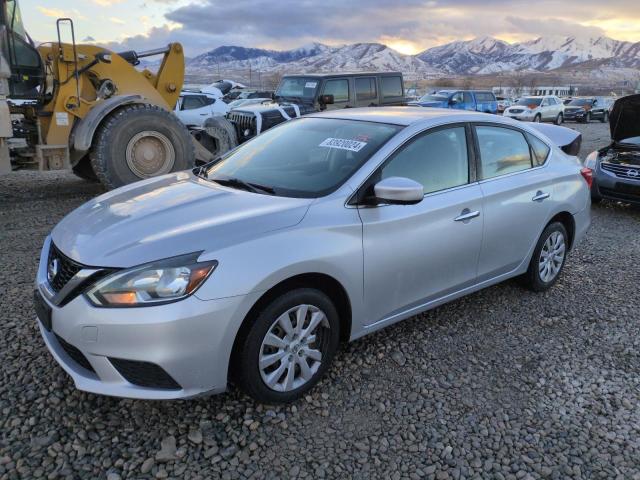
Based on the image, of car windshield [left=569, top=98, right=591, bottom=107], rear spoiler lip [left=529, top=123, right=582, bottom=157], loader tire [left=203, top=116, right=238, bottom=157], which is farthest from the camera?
car windshield [left=569, top=98, right=591, bottom=107]

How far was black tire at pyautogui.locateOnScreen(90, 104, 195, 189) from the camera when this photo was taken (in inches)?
276

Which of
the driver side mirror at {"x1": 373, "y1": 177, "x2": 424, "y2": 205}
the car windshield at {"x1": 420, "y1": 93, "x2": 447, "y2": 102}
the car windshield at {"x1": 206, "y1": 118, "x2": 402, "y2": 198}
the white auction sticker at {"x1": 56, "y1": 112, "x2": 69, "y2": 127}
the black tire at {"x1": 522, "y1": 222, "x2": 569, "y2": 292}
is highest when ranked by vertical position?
the car windshield at {"x1": 420, "y1": 93, "x2": 447, "y2": 102}

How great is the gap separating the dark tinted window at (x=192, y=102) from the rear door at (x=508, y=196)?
46.1 feet

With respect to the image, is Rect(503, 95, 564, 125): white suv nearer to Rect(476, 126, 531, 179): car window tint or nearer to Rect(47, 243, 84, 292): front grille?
Rect(476, 126, 531, 179): car window tint

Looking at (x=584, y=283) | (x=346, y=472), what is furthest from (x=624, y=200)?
(x=346, y=472)

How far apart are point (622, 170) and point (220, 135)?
21.1ft

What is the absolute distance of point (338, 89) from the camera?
12.9m

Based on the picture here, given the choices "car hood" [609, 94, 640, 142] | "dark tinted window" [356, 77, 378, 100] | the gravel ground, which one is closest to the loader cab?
the gravel ground

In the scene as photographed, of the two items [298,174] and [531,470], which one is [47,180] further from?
[531,470]

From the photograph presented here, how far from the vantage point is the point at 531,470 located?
2559 millimetres

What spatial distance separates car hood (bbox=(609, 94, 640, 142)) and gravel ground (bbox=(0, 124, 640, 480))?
5272 mm

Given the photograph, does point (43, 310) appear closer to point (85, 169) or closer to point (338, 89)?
point (85, 169)

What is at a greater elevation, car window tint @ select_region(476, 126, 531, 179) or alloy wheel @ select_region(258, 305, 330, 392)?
car window tint @ select_region(476, 126, 531, 179)

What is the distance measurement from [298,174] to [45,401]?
1.98 m
